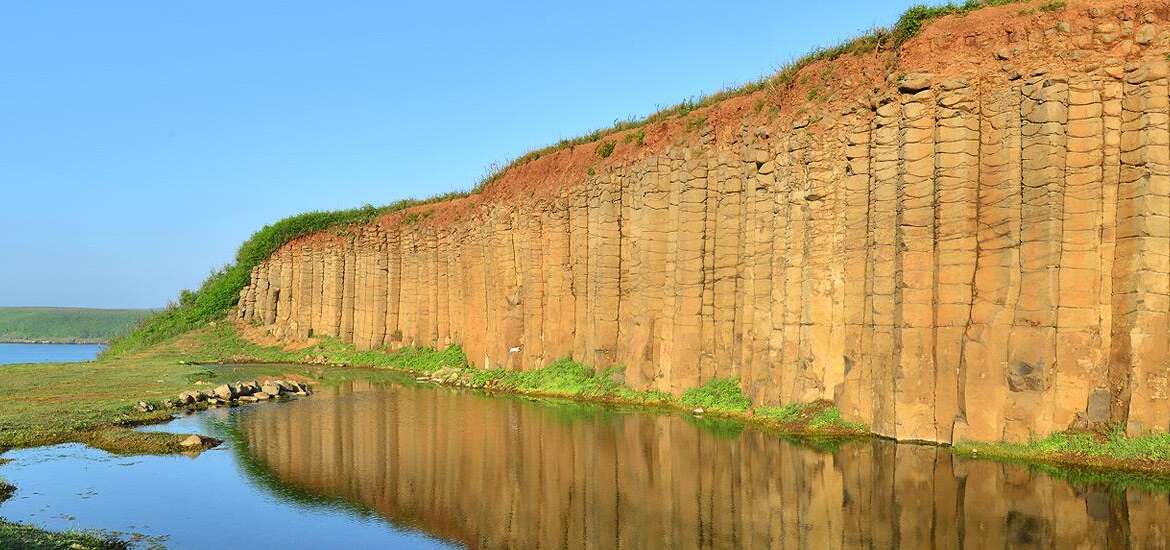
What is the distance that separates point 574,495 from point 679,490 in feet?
5.56

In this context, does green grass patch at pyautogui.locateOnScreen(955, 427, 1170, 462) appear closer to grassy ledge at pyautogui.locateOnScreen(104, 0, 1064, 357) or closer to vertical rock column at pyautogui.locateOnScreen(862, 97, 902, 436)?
vertical rock column at pyautogui.locateOnScreen(862, 97, 902, 436)

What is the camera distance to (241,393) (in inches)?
1102

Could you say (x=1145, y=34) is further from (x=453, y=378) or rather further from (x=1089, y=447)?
(x=453, y=378)

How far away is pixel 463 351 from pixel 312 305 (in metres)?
13.5

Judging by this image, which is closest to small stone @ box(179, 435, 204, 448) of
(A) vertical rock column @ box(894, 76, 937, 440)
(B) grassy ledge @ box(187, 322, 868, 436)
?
(B) grassy ledge @ box(187, 322, 868, 436)

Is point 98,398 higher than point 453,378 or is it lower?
lower

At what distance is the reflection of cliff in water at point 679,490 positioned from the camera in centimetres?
1149

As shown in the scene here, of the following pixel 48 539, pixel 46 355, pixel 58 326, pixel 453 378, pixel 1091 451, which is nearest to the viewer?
pixel 48 539

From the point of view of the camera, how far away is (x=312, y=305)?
4728cm

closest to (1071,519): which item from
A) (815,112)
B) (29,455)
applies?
(815,112)

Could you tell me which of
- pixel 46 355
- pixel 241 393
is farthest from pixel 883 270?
pixel 46 355

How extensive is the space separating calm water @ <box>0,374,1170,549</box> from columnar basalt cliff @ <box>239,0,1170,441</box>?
83.2 inches

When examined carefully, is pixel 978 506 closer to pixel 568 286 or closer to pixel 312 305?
pixel 568 286

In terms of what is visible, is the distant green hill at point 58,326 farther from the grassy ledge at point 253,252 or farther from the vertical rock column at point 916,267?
the vertical rock column at point 916,267
